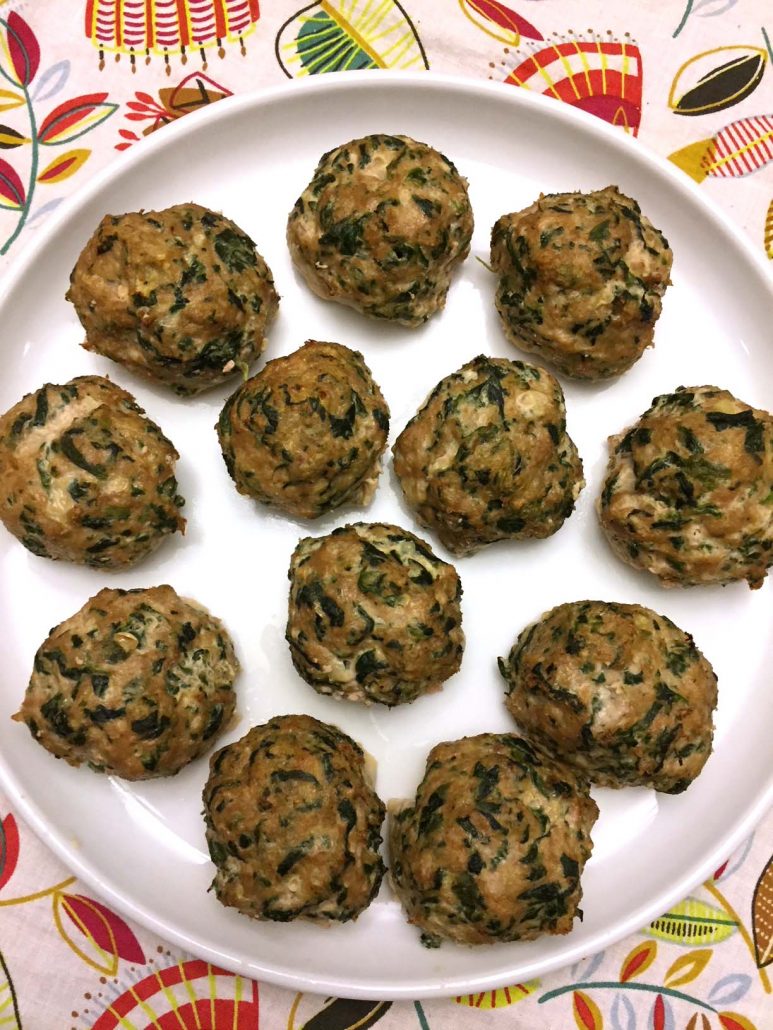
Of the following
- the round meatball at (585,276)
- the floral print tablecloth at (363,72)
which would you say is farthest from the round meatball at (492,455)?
the floral print tablecloth at (363,72)

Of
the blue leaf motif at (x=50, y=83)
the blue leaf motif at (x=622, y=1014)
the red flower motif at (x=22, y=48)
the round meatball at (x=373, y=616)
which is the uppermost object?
the red flower motif at (x=22, y=48)

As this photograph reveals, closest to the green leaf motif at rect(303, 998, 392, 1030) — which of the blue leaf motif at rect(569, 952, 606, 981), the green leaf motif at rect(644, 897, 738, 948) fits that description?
the blue leaf motif at rect(569, 952, 606, 981)

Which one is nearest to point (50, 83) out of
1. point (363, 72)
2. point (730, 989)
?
point (363, 72)

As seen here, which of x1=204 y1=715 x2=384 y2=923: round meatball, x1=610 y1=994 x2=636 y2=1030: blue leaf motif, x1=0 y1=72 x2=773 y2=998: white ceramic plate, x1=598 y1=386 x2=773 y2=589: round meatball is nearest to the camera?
x1=204 y1=715 x2=384 y2=923: round meatball

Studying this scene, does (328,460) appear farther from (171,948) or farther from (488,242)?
(171,948)

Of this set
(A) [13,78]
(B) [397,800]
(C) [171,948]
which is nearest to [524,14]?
(A) [13,78]

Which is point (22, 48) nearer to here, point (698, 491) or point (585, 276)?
point (585, 276)

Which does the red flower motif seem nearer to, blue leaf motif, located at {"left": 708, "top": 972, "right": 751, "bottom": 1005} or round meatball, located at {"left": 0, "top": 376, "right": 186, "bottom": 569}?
round meatball, located at {"left": 0, "top": 376, "right": 186, "bottom": 569}

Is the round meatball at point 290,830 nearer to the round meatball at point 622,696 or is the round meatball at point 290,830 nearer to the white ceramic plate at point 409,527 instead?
the white ceramic plate at point 409,527
